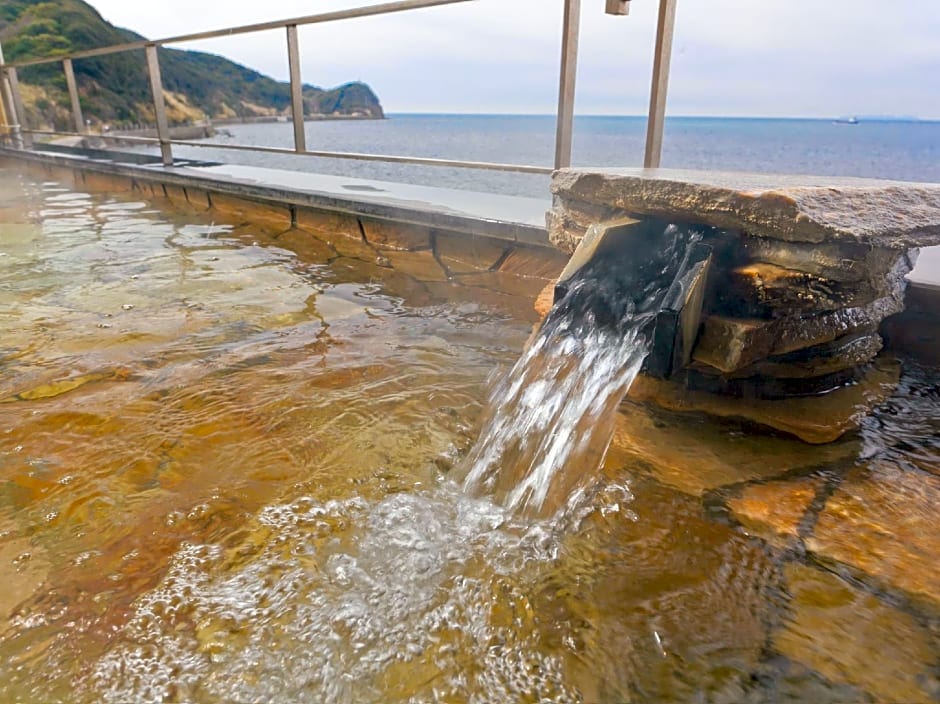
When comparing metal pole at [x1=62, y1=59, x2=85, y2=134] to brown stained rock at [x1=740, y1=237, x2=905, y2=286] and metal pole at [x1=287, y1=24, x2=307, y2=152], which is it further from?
brown stained rock at [x1=740, y1=237, x2=905, y2=286]

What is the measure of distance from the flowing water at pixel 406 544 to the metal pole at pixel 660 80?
1.33 m

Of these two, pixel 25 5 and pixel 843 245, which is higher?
pixel 25 5

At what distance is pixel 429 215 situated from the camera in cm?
350

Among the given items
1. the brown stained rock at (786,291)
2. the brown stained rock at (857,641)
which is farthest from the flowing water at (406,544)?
the brown stained rock at (786,291)

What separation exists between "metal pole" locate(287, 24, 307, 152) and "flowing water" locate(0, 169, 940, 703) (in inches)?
102

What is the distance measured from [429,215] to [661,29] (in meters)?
1.59

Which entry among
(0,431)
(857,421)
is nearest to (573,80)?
(857,421)

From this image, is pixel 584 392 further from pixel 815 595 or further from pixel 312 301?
pixel 312 301

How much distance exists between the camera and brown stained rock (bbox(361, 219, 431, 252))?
12.1ft

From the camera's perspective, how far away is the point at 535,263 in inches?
125

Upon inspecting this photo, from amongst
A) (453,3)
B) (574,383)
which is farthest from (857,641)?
(453,3)

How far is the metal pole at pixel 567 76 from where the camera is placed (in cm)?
283

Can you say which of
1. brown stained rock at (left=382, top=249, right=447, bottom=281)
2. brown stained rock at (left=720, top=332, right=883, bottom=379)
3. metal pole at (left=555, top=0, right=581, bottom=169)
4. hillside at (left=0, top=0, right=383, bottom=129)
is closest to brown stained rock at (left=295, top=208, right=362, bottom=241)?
brown stained rock at (left=382, top=249, right=447, bottom=281)

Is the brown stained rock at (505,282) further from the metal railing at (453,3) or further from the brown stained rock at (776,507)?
the brown stained rock at (776,507)
